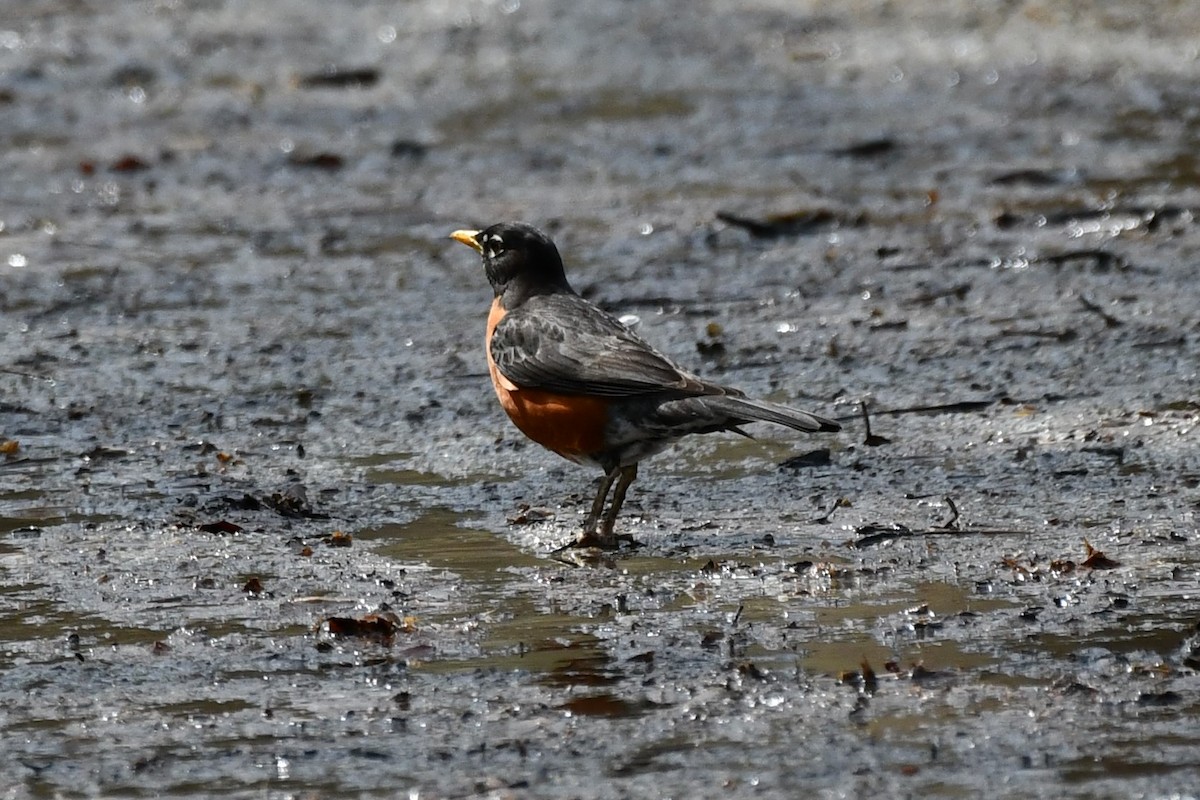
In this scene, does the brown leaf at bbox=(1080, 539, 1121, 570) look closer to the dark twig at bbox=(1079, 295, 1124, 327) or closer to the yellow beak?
the yellow beak

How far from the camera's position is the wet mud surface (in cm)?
A: 419

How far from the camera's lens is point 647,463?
6.91 metres

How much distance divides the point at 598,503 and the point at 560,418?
11.8 inches

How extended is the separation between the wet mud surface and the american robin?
23 centimetres

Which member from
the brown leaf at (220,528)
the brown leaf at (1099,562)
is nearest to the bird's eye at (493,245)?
the brown leaf at (220,528)

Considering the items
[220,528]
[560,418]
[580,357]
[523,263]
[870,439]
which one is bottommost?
[220,528]

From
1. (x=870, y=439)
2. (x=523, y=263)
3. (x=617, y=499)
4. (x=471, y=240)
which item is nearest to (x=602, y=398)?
(x=617, y=499)

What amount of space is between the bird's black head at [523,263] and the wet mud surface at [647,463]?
22.2 inches

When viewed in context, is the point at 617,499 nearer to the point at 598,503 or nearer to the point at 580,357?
the point at 598,503

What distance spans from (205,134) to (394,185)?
2387 mm

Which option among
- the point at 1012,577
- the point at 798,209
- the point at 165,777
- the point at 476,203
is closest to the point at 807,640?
the point at 1012,577

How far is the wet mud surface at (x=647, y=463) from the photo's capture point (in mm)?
4188

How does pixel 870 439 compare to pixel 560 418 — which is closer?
pixel 560 418

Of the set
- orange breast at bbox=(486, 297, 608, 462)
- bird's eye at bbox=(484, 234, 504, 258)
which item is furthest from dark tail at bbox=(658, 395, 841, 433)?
bird's eye at bbox=(484, 234, 504, 258)
